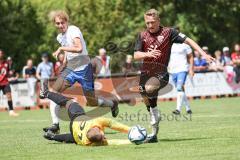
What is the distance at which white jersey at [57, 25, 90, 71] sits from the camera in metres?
12.5

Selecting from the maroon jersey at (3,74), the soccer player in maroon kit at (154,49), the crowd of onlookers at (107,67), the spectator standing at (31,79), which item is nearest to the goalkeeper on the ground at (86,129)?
the soccer player in maroon kit at (154,49)

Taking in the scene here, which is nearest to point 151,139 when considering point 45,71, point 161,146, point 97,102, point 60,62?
point 161,146

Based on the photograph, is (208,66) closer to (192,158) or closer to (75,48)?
(75,48)

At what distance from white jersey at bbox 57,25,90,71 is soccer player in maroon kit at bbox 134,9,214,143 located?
1.14 metres

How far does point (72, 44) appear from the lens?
12.5m

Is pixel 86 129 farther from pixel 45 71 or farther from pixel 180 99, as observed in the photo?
pixel 45 71

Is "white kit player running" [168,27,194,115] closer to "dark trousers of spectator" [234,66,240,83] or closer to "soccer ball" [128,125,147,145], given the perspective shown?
"soccer ball" [128,125,147,145]

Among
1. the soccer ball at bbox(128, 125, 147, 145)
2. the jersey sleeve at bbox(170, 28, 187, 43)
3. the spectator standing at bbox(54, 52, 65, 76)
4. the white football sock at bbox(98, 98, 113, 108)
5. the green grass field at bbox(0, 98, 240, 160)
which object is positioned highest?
the jersey sleeve at bbox(170, 28, 187, 43)

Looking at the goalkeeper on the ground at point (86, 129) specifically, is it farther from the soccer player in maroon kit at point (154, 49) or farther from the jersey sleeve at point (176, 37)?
the jersey sleeve at point (176, 37)

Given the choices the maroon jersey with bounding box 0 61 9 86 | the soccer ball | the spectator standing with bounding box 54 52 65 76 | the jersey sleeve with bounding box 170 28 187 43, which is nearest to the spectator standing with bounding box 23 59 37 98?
the spectator standing with bounding box 54 52 65 76

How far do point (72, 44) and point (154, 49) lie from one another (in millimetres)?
1571

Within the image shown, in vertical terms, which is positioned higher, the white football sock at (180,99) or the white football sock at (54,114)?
the white football sock at (54,114)

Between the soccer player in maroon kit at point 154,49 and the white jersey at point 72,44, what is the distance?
1.14 metres

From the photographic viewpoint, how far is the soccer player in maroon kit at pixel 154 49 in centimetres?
1167
